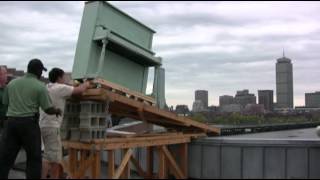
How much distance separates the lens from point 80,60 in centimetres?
993

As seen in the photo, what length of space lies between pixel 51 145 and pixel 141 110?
7.58ft

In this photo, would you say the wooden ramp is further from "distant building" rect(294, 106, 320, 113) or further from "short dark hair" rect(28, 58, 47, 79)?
"distant building" rect(294, 106, 320, 113)

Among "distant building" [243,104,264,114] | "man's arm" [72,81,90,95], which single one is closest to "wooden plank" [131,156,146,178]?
"man's arm" [72,81,90,95]

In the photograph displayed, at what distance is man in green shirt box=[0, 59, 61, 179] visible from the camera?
6.99m

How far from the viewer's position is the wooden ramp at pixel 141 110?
840cm

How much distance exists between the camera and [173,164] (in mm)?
10422

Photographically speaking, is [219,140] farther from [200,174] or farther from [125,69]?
[125,69]

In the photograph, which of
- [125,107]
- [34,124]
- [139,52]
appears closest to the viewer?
[34,124]

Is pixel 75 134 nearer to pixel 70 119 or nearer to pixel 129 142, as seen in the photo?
pixel 70 119

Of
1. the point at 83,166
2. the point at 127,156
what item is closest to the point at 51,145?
the point at 83,166

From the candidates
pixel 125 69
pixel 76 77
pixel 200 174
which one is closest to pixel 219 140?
pixel 200 174

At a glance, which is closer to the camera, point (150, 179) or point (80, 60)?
point (80, 60)

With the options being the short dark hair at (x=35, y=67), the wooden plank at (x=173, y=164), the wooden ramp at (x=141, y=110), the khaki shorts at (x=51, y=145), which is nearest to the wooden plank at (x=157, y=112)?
the wooden ramp at (x=141, y=110)

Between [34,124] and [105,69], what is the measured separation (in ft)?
10.7
